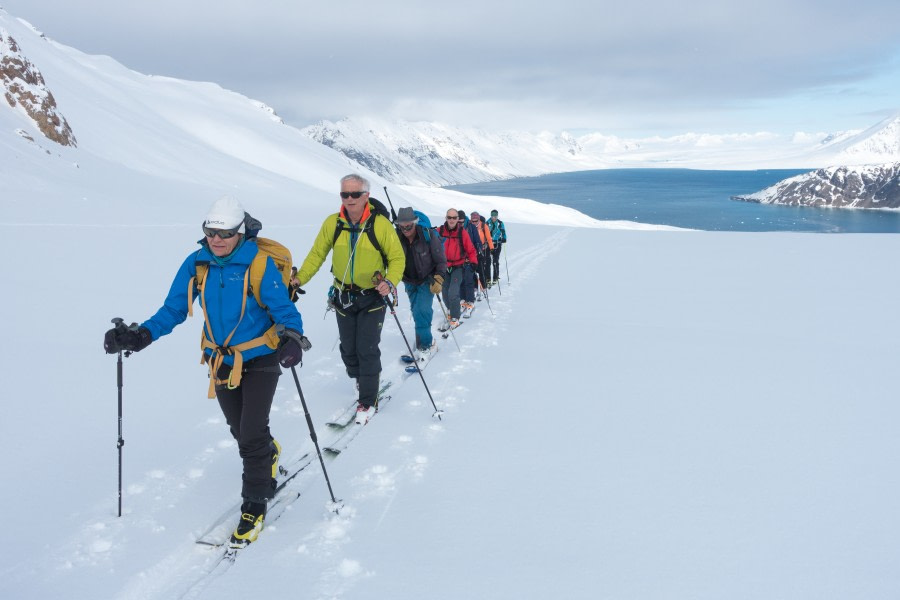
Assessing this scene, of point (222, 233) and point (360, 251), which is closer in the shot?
point (222, 233)

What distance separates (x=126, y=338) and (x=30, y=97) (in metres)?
32.7

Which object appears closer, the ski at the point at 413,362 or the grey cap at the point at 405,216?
the grey cap at the point at 405,216

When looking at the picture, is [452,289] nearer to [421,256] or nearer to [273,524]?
[421,256]

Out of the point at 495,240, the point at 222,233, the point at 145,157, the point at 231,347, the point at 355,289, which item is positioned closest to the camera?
the point at 222,233

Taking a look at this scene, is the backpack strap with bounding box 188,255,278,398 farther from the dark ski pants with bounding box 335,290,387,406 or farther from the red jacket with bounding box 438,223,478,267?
the red jacket with bounding box 438,223,478,267

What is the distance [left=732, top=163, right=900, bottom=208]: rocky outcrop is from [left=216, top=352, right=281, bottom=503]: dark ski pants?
197392mm

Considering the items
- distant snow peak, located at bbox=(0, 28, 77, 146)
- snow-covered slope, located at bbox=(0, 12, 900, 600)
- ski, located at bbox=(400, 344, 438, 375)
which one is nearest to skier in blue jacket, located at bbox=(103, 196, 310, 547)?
snow-covered slope, located at bbox=(0, 12, 900, 600)

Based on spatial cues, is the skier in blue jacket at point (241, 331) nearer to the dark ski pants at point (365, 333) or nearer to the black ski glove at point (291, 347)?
the black ski glove at point (291, 347)

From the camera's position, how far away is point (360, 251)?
17.9 feet

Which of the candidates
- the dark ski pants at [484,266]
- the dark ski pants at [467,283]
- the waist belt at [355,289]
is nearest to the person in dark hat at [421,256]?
the waist belt at [355,289]

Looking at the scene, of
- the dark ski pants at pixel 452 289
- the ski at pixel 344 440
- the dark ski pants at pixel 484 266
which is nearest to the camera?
the ski at pixel 344 440

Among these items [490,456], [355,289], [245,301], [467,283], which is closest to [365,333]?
[355,289]

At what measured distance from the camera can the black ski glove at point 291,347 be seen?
3.59 m

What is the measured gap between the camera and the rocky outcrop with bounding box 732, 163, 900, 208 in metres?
166
